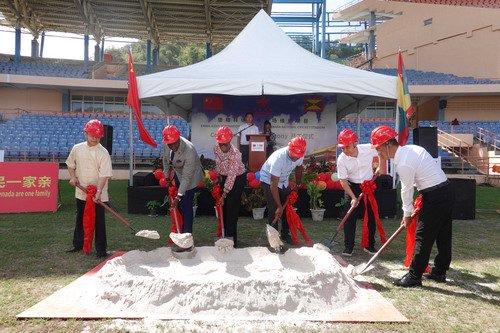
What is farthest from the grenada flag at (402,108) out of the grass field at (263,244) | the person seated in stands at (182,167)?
the person seated in stands at (182,167)

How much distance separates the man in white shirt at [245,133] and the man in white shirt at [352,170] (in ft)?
13.7

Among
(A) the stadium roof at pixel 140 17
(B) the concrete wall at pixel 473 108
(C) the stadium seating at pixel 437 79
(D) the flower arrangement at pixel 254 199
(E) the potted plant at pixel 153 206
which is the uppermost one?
(A) the stadium roof at pixel 140 17

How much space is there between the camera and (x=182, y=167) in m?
5.06

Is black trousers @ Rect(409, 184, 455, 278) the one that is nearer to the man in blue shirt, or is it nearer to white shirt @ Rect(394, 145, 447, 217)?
white shirt @ Rect(394, 145, 447, 217)

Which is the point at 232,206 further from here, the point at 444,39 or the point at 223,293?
the point at 444,39

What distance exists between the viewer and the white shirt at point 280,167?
194 inches

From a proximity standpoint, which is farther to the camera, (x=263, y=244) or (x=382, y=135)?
(x=263, y=244)

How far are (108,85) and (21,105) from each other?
203 inches

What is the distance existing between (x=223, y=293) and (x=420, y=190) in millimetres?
2046

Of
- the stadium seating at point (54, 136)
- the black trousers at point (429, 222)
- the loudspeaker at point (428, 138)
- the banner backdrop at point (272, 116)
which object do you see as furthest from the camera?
the stadium seating at point (54, 136)

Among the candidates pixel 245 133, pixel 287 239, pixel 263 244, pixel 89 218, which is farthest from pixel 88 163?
Answer: pixel 245 133

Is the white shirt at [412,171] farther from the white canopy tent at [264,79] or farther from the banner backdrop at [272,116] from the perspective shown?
the banner backdrop at [272,116]

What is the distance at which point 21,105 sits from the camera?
2239 cm

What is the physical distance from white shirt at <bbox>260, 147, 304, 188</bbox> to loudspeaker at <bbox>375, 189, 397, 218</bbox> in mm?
3065
